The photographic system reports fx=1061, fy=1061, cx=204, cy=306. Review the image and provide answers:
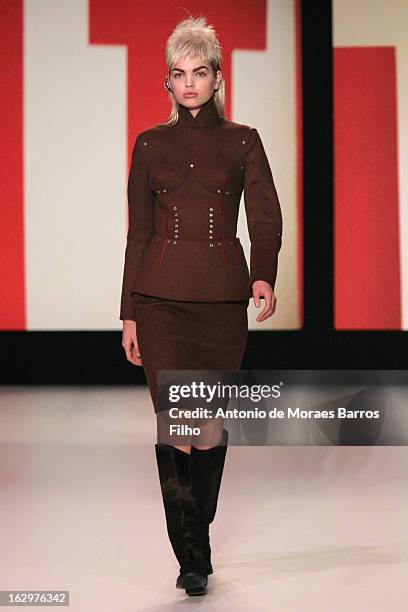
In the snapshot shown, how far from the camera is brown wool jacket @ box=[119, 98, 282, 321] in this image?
245cm

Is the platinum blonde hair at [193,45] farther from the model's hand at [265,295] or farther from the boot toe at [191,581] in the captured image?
the boot toe at [191,581]

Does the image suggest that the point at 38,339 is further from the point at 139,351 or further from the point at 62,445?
the point at 139,351

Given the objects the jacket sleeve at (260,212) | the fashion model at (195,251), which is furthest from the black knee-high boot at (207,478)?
the jacket sleeve at (260,212)

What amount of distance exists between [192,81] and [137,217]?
1.14 ft

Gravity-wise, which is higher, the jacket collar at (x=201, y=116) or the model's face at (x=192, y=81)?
the model's face at (x=192, y=81)

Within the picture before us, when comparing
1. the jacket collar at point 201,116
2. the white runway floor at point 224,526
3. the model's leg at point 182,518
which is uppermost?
the jacket collar at point 201,116

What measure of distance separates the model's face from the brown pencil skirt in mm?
465

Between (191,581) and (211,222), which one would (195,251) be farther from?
(191,581)

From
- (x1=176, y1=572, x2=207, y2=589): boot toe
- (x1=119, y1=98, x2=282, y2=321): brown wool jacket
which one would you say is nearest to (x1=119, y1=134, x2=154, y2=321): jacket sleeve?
(x1=119, y1=98, x2=282, y2=321): brown wool jacket

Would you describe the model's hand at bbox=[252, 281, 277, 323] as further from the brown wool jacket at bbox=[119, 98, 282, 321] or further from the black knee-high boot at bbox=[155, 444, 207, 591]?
the black knee-high boot at bbox=[155, 444, 207, 591]

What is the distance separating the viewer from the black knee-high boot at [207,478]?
98.0 inches

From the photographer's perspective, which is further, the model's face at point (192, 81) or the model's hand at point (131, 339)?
the model's hand at point (131, 339)

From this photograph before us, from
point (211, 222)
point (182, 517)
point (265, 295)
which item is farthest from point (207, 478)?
point (211, 222)

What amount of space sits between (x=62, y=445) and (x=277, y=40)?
126 inches
